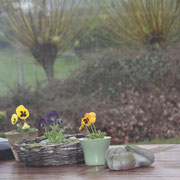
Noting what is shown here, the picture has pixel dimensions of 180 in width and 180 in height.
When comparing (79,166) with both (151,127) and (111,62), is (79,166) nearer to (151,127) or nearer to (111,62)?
(151,127)

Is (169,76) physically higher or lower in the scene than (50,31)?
lower

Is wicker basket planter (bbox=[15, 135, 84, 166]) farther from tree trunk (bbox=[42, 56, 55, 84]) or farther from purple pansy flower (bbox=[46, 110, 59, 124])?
tree trunk (bbox=[42, 56, 55, 84])

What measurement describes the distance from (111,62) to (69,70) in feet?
2.52

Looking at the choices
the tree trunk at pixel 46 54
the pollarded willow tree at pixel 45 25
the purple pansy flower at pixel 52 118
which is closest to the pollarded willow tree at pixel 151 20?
the pollarded willow tree at pixel 45 25

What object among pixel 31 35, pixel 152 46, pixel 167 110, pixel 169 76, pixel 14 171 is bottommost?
pixel 14 171

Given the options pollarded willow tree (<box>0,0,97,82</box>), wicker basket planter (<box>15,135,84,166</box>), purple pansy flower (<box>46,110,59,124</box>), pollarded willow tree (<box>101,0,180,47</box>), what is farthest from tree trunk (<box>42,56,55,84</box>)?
wicker basket planter (<box>15,135,84,166</box>)

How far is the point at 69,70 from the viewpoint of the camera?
630 cm

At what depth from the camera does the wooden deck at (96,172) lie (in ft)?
4.05

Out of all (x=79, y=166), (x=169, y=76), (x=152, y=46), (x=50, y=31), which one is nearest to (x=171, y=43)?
(x=152, y=46)

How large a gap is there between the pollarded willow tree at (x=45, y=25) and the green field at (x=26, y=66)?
12 centimetres

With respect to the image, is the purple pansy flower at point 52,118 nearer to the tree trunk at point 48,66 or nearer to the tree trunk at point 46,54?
the tree trunk at point 48,66

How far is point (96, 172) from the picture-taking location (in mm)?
1349

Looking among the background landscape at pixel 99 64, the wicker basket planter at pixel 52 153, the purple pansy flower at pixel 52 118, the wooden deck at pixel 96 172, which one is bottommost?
the wooden deck at pixel 96 172

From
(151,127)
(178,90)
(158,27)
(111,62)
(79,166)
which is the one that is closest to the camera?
(79,166)
